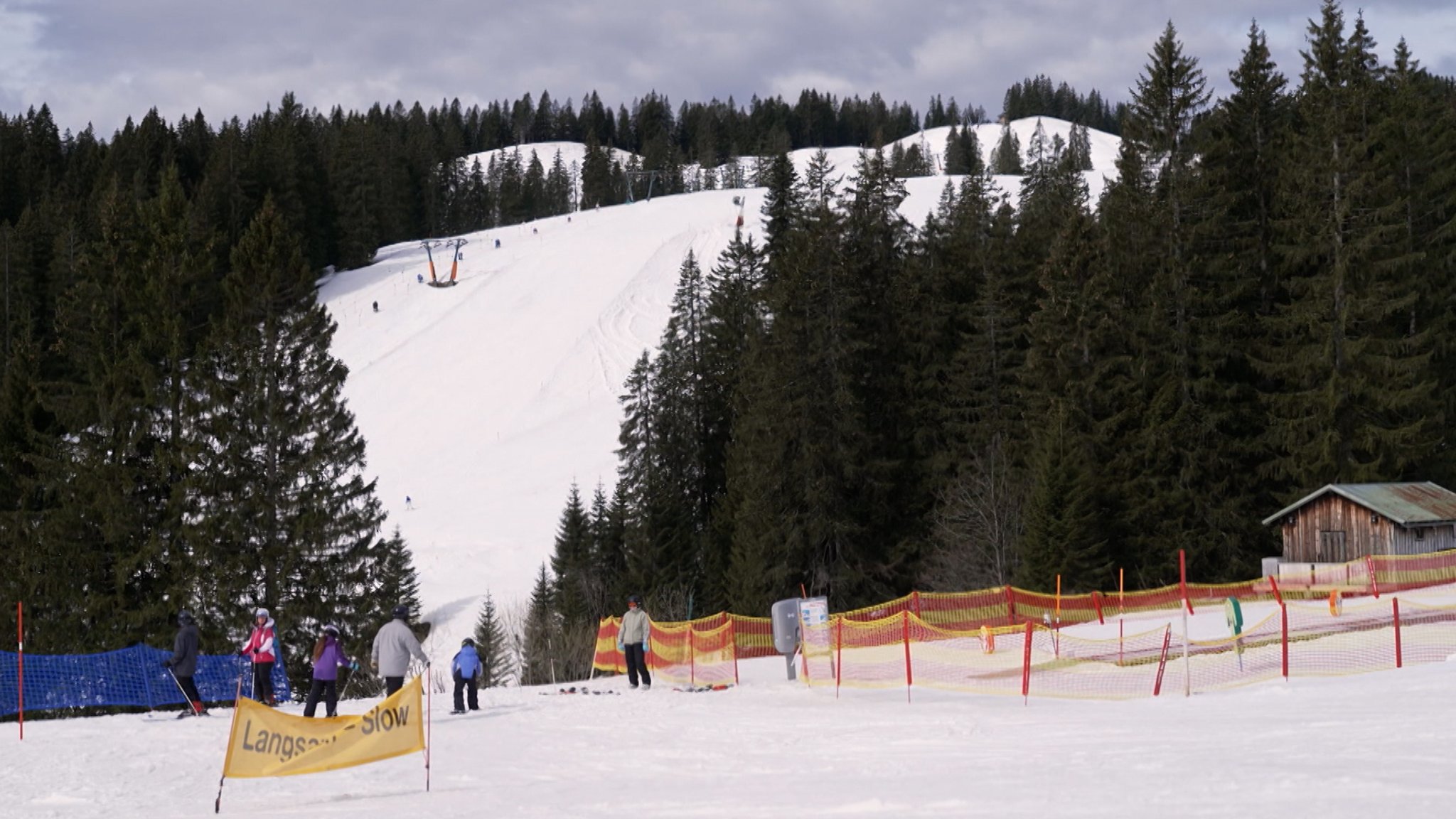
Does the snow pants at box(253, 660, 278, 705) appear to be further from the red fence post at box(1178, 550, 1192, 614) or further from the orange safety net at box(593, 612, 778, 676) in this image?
the red fence post at box(1178, 550, 1192, 614)

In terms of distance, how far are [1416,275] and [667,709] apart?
37.7m

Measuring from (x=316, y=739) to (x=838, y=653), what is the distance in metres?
10.0

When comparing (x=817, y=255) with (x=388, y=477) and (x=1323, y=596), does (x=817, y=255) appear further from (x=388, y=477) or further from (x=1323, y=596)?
(x=388, y=477)

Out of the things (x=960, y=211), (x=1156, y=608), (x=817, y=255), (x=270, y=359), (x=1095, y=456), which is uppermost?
(x=960, y=211)

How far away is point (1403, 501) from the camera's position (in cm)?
3434

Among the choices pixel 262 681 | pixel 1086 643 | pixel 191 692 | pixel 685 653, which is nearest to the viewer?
pixel 262 681

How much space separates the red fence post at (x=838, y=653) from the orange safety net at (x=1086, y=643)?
2.0 inches

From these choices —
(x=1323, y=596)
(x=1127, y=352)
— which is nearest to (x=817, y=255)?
(x=1127, y=352)

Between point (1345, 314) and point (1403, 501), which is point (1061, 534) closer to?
point (1403, 501)

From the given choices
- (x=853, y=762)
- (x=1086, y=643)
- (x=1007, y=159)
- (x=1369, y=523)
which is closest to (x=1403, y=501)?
(x=1369, y=523)

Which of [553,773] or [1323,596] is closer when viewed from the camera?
[553,773]

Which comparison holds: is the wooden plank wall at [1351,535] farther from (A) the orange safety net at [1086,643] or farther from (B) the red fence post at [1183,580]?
(B) the red fence post at [1183,580]

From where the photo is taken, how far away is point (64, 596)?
3456 cm

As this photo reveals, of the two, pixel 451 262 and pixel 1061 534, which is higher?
pixel 451 262
